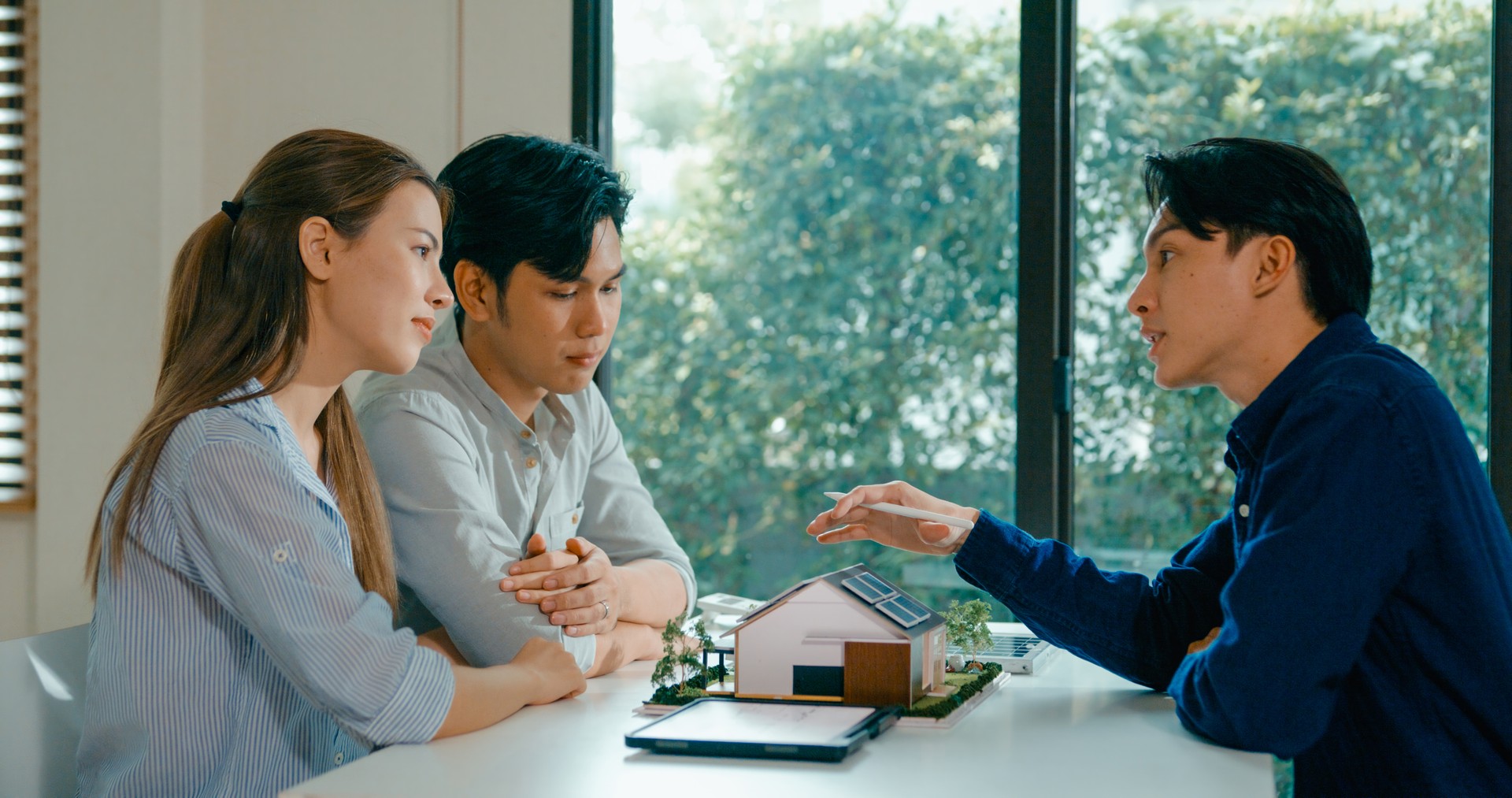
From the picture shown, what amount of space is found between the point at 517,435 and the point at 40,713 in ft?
2.34

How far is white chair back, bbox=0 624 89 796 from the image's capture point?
4.90ft

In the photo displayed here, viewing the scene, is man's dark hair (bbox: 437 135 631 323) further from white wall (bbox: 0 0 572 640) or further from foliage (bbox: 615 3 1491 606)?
foliage (bbox: 615 3 1491 606)

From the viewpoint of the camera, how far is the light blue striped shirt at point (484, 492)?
1.57 metres

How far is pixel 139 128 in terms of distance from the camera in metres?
2.72

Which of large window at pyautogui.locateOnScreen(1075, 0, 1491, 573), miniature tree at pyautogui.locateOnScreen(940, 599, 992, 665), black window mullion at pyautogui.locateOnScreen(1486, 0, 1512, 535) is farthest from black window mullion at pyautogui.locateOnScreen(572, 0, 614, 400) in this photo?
black window mullion at pyautogui.locateOnScreen(1486, 0, 1512, 535)

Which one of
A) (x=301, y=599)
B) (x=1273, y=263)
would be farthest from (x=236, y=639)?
(x=1273, y=263)

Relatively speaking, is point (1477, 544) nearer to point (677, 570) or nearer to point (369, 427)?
point (677, 570)

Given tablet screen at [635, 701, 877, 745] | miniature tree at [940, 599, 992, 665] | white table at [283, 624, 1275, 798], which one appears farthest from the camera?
miniature tree at [940, 599, 992, 665]

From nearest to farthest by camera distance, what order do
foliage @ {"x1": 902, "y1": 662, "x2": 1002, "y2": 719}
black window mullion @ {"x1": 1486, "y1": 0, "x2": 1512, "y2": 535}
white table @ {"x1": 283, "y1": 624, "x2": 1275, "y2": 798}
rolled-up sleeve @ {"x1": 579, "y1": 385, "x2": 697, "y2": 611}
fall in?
white table @ {"x1": 283, "y1": 624, "x2": 1275, "y2": 798}, foliage @ {"x1": 902, "y1": 662, "x2": 1002, "y2": 719}, rolled-up sleeve @ {"x1": 579, "y1": 385, "x2": 697, "y2": 611}, black window mullion @ {"x1": 1486, "y1": 0, "x2": 1512, "y2": 535}

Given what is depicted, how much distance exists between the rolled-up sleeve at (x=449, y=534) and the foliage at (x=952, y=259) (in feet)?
4.11

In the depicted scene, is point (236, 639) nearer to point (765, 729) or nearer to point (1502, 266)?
point (765, 729)

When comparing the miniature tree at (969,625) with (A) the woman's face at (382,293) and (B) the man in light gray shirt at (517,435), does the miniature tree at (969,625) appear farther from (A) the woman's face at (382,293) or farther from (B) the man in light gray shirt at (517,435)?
(A) the woman's face at (382,293)

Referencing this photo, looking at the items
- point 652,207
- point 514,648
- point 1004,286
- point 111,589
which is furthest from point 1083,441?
point 111,589

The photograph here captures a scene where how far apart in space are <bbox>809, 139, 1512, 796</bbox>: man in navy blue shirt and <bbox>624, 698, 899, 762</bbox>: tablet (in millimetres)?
347
